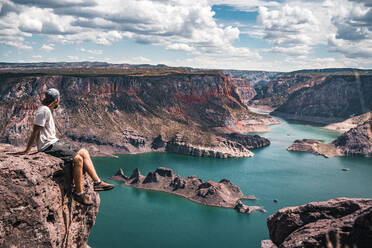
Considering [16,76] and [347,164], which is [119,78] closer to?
[16,76]

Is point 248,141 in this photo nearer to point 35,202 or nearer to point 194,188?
point 194,188

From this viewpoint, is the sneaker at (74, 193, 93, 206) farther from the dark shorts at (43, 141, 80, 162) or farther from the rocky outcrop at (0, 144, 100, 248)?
the dark shorts at (43, 141, 80, 162)

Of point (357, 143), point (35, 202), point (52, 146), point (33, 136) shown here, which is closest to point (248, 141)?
point (357, 143)

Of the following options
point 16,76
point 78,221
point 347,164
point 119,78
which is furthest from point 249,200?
point 16,76

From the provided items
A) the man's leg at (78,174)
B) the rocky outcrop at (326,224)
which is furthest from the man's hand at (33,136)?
the rocky outcrop at (326,224)

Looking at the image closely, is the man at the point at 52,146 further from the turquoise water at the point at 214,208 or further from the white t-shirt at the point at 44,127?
the turquoise water at the point at 214,208

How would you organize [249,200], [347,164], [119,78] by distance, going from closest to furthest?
[249,200] → [347,164] → [119,78]
